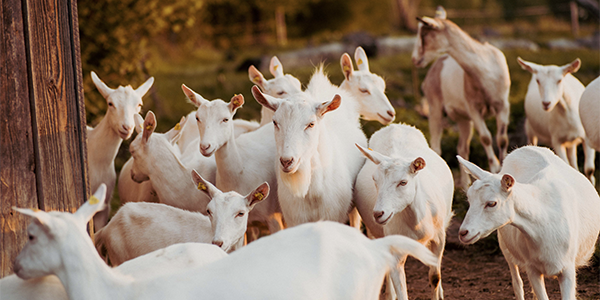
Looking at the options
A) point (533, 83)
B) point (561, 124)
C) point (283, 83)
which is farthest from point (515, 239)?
point (533, 83)

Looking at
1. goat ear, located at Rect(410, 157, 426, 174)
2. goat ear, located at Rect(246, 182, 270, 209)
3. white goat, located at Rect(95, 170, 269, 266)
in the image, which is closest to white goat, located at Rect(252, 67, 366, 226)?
goat ear, located at Rect(246, 182, 270, 209)

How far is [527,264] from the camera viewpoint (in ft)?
14.8

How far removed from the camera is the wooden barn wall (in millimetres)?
3752

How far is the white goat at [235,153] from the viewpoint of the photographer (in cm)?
534

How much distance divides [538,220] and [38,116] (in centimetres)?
361

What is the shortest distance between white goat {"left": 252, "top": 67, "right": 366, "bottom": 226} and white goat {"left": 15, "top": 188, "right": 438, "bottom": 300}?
149cm

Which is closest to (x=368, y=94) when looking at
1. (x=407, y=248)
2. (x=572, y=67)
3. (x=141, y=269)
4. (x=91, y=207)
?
(x=572, y=67)

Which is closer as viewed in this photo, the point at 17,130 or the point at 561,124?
the point at 17,130

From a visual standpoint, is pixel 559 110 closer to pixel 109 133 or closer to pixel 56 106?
pixel 109 133

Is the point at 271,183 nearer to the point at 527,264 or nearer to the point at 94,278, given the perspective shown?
the point at 527,264

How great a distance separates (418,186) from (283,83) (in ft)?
8.18

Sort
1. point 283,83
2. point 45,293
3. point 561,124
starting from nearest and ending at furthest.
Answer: point 45,293 < point 283,83 < point 561,124

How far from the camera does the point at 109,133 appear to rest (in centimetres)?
616

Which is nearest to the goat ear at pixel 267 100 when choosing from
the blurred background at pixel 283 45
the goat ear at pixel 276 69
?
the blurred background at pixel 283 45
